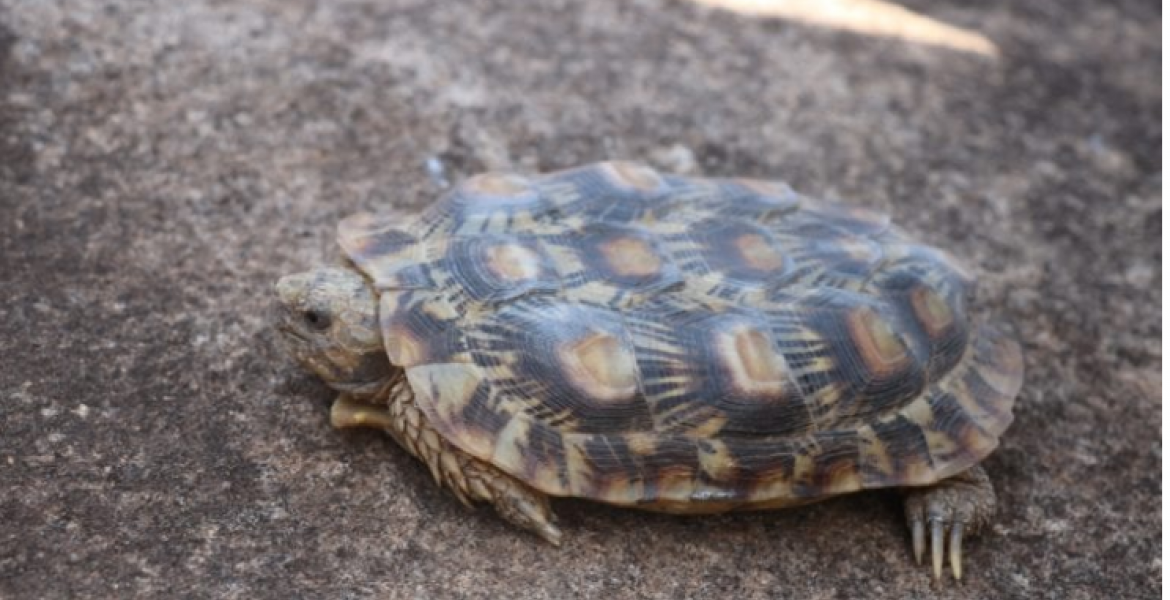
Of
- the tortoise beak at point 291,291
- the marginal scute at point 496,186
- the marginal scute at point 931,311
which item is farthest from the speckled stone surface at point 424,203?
the marginal scute at point 496,186

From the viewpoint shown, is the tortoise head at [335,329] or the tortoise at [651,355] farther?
the tortoise head at [335,329]

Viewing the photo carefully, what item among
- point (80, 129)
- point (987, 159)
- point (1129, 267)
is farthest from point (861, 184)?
point (80, 129)

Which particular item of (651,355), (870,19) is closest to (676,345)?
(651,355)

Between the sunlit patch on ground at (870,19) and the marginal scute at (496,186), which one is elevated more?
the marginal scute at (496,186)

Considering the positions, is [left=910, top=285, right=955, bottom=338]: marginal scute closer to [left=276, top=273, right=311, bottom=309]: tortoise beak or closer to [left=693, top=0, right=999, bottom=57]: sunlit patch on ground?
[left=276, top=273, right=311, bottom=309]: tortoise beak

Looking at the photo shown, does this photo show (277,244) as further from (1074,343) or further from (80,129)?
(1074,343)

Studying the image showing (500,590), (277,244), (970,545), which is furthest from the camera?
(277,244)

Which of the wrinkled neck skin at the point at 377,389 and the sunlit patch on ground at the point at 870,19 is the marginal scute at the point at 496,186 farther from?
the sunlit patch on ground at the point at 870,19
